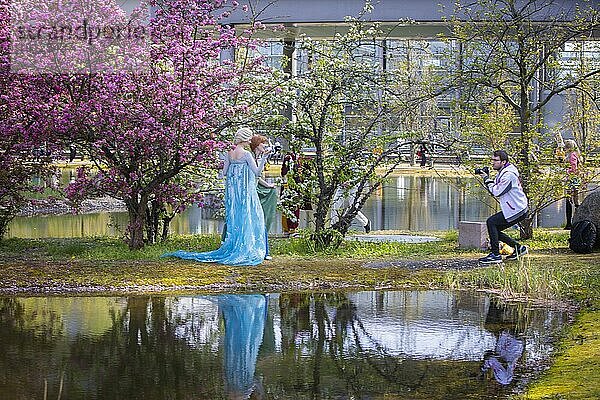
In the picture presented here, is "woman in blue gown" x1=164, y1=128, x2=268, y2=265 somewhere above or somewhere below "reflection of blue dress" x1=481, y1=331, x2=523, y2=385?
above

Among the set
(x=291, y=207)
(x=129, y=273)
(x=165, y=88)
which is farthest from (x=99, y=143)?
(x=291, y=207)

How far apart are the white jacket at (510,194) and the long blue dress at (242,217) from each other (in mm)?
3118

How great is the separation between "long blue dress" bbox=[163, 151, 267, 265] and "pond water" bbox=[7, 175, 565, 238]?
3169mm

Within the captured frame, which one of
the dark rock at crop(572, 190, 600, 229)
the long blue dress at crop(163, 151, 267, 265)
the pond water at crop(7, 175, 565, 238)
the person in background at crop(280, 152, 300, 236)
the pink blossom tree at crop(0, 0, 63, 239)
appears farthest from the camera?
the pond water at crop(7, 175, 565, 238)

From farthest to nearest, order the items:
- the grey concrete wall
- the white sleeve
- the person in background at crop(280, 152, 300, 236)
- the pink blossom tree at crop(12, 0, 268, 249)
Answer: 1. the grey concrete wall
2. the person in background at crop(280, 152, 300, 236)
3. the pink blossom tree at crop(12, 0, 268, 249)
4. the white sleeve

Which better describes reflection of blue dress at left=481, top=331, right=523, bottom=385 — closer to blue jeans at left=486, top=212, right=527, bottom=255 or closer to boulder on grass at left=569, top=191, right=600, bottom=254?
blue jeans at left=486, top=212, right=527, bottom=255

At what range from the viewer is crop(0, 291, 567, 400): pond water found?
676cm

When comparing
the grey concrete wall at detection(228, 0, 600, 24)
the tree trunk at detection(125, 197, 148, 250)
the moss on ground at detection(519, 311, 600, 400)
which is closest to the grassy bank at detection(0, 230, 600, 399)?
the moss on ground at detection(519, 311, 600, 400)

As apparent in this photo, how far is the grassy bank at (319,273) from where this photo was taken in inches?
413

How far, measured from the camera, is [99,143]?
12.8 meters

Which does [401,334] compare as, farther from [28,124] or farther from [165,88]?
[28,124]

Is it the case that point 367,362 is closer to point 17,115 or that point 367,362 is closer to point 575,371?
point 575,371

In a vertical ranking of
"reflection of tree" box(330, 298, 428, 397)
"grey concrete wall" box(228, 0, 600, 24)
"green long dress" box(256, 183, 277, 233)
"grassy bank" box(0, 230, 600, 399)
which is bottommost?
"reflection of tree" box(330, 298, 428, 397)

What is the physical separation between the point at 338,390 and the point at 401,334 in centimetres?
199
